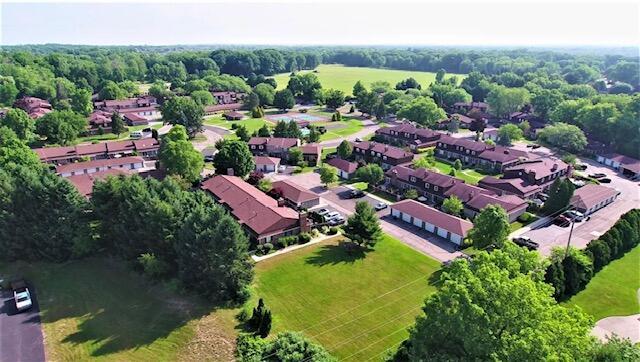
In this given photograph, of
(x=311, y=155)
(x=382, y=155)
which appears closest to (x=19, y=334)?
(x=311, y=155)

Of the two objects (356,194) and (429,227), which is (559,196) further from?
(356,194)

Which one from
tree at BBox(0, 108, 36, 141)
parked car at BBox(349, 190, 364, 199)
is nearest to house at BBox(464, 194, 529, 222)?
parked car at BBox(349, 190, 364, 199)

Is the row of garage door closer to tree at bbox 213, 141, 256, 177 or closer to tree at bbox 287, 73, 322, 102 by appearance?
tree at bbox 213, 141, 256, 177

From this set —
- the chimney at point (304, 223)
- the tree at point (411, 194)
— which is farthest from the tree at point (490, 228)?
the chimney at point (304, 223)

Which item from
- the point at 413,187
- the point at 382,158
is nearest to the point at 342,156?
the point at 382,158

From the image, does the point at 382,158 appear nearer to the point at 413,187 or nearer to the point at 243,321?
the point at 413,187
